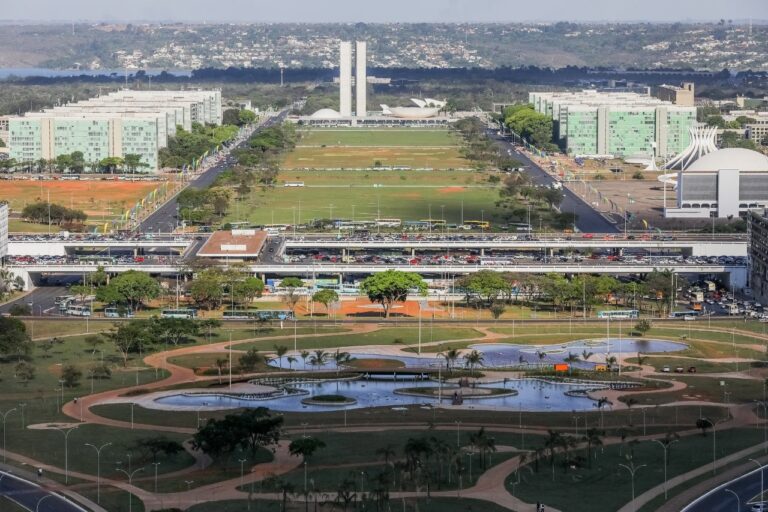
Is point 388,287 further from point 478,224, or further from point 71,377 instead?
point 478,224

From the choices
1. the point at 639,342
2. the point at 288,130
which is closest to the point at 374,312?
the point at 639,342

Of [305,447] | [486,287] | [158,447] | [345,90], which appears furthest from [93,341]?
[345,90]

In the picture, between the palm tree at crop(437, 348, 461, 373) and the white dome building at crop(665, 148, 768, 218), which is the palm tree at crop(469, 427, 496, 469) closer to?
the palm tree at crop(437, 348, 461, 373)

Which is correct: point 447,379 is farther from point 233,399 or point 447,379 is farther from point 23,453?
point 23,453

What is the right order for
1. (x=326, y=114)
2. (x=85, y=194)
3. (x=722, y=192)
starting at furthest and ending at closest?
(x=326, y=114) → (x=85, y=194) → (x=722, y=192)

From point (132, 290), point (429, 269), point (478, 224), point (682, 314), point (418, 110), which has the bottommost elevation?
point (682, 314)

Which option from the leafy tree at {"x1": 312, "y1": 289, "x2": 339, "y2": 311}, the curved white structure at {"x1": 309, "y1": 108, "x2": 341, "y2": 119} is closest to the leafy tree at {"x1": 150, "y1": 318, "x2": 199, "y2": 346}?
the leafy tree at {"x1": 312, "y1": 289, "x2": 339, "y2": 311}

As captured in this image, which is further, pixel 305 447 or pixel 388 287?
pixel 388 287
